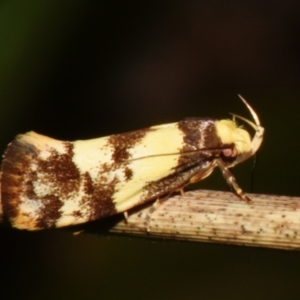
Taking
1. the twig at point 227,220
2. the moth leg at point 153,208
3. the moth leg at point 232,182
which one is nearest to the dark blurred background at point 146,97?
the moth leg at point 232,182

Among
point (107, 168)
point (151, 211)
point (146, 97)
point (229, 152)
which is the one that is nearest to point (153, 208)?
point (151, 211)

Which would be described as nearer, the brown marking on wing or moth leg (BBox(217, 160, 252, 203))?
moth leg (BBox(217, 160, 252, 203))

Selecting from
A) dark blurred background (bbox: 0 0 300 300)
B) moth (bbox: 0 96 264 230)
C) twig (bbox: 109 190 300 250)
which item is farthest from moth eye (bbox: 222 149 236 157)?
dark blurred background (bbox: 0 0 300 300)

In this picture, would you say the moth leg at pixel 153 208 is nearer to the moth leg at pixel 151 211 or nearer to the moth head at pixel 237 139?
the moth leg at pixel 151 211

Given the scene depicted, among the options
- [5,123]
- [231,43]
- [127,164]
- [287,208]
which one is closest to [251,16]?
[231,43]

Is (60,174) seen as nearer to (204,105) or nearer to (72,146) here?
(72,146)

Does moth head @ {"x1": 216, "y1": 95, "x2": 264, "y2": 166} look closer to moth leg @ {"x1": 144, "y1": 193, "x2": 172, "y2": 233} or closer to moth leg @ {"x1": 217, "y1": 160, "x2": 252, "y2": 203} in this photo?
moth leg @ {"x1": 217, "y1": 160, "x2": 252, "y2": 203}
